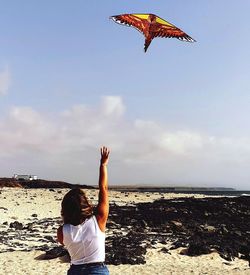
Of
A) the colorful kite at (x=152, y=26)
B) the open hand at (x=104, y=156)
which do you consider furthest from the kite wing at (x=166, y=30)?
the open hand at (x=104, y=156)

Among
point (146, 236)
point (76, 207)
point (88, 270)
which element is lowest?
point (146, 236)

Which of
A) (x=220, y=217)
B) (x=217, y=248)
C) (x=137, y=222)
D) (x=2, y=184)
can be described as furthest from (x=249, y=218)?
(x=2, y=184)

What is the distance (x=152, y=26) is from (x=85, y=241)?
735 cm

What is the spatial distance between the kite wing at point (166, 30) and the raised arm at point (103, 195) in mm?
6323

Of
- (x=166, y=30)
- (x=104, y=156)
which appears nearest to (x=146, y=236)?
(x=166, y=30)

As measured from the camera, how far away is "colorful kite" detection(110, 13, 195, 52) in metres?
10.6

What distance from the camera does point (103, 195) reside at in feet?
15.5

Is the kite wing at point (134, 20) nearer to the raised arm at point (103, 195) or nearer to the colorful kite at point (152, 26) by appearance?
the colorful kite at point (152, 26)

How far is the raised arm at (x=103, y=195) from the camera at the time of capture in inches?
183

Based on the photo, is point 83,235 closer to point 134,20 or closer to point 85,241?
point 85,241

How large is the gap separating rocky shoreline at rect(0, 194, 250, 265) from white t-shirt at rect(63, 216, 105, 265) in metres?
10.3

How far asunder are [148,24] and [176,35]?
2.40 feet

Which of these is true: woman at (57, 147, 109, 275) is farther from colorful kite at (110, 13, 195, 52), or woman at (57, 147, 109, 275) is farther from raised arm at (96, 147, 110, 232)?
colorful kite at (110, 13, 195, 52)

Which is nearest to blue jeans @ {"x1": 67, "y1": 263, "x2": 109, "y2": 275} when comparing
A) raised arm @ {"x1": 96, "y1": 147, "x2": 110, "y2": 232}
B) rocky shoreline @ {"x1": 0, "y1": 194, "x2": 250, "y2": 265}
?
raised arm @ {"x1": 96, "y1": 147, "x2": 110, "y2": 232}
